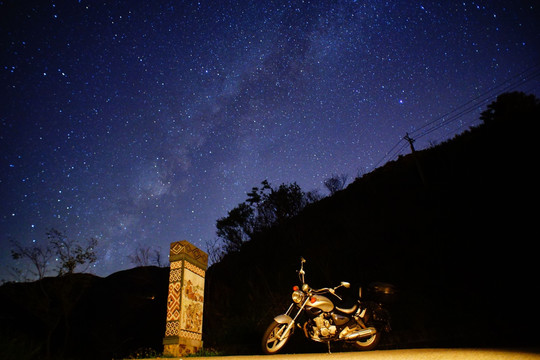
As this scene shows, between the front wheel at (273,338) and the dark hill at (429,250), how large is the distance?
7.38 feet

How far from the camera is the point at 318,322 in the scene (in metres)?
5.64

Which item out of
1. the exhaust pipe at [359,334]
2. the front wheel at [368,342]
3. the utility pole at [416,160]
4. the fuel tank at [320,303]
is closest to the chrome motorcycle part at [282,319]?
the fuel tank at [320,303]

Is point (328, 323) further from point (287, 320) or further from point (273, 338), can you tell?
point (273, 338)

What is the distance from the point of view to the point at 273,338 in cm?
555

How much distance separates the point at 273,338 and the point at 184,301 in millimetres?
2787

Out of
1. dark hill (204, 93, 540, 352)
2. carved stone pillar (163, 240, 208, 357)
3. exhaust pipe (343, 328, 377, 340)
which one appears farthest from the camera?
dark hill (204, 93, 540, 352)

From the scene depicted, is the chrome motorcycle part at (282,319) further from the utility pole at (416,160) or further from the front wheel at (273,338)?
the utility pole at (416,160)

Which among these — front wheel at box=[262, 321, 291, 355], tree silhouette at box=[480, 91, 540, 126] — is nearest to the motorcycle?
front wheel at box=[262, 321, 291, 355]

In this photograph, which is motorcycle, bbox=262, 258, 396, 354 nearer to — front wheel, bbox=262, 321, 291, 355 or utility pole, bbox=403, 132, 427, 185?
front wheel, bbox=262, 321, 291, 355

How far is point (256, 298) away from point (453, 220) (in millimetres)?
10102

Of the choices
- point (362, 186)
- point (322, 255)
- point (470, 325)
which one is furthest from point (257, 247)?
point (470, 325)

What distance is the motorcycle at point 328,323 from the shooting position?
5594mm

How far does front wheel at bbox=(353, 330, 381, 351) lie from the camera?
604 centimetres

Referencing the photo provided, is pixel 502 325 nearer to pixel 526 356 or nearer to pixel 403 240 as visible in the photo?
pixel 526 356
